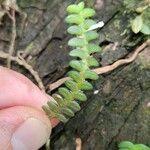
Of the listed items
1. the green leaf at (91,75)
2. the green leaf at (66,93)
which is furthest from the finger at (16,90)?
the green leaf at (91,75)

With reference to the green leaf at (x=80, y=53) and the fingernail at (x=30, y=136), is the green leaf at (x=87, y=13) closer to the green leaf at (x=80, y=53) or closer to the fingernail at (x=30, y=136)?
the green leaf at (x=80, y=53)

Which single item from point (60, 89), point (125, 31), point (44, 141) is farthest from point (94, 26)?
point (44, 141)

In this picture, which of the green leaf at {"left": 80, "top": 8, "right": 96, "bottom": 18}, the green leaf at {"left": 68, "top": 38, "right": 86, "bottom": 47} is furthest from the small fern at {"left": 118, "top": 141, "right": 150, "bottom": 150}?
the green leaf at {"left": 80, "top": 8, "right": 96, "bottom": 18}

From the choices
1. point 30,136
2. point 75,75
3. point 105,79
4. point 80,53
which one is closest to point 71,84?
point 75,75

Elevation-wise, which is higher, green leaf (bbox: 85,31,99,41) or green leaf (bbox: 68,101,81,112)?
green leaf (bbox: 85,31,99,41)

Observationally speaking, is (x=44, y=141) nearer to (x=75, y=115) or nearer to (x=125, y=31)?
(x=75, y=115)

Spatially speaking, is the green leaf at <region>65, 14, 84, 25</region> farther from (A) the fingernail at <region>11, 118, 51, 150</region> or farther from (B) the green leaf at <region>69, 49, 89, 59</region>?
(A) the fingernail at <region>11, 118, 51, 150</region>
